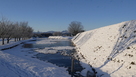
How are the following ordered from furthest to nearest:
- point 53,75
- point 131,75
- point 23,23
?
point 23,23 < point 53,75 < point 131,75

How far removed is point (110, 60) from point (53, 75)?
5769 mm

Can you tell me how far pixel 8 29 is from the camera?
28438mm

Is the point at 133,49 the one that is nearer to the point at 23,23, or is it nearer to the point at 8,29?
the point at 8,29

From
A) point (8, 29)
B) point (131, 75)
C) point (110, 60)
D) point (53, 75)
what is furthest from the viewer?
point (8, 29)

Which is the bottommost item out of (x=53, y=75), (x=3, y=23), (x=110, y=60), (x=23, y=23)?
(x=53, y=75)

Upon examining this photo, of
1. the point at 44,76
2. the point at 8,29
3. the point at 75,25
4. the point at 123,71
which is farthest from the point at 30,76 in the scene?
the point at 75,25

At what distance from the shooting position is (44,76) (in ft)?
23.8

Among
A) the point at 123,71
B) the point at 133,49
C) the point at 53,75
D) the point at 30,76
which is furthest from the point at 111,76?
the point at 30,76

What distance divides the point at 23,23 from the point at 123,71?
60486 mm

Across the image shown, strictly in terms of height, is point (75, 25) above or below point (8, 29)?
above

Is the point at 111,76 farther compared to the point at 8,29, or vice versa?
the point at 8,29

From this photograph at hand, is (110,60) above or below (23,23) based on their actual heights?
below

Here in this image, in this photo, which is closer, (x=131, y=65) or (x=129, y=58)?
(x=131, y=65)

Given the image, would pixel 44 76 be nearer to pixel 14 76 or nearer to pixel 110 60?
pixel 14 76
